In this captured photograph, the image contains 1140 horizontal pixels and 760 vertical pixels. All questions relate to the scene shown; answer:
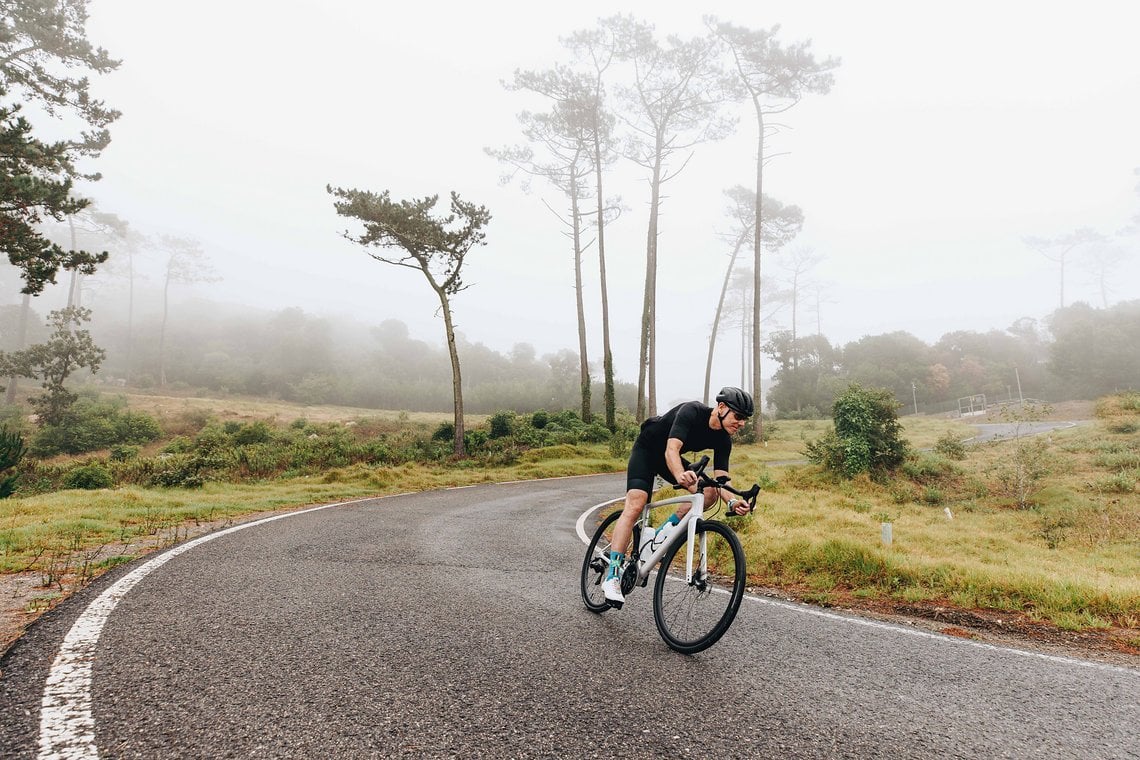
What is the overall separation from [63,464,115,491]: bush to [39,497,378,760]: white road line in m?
12.3

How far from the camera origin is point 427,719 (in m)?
2.55

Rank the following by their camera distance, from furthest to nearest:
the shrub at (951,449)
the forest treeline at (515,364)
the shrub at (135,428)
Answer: the forest treeline at (515,364), the shrub at (135,428), the shrub at (951,449)

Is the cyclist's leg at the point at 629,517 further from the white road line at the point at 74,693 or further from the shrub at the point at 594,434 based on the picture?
the shrub at the point at 594,434

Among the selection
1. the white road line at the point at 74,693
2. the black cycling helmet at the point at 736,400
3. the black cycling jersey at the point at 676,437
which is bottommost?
the white road line at the point at 74,693

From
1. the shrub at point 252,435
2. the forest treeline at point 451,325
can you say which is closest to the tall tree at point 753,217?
the forest treeline at point 451,325

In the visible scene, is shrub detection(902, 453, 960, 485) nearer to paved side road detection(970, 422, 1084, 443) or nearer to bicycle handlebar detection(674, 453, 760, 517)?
paved side road detection(970, 422, 1084, 443)

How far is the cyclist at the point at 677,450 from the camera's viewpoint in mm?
3967

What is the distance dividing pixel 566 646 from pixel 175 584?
3833mm

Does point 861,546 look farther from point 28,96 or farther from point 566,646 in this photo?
point 28,96

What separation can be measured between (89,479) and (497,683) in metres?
16.1

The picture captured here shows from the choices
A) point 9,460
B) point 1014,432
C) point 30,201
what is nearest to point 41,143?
point 30,201

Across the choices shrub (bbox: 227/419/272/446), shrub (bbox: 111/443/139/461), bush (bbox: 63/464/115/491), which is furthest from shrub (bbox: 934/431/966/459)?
shrub (bbox: 111/443/139/461)

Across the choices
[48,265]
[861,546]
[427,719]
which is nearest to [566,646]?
[427,719]

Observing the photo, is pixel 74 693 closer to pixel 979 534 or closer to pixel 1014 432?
pixel 979 534
